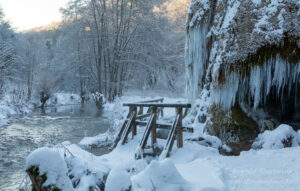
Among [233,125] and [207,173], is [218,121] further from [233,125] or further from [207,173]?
[207,173]

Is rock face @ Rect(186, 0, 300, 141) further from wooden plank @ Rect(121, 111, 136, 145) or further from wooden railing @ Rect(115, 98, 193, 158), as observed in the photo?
wooden plank @ Rect(121, 111, 136, 145)

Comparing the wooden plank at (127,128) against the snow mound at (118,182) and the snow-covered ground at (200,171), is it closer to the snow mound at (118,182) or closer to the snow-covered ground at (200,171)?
the snow-covered ground at (200,171)

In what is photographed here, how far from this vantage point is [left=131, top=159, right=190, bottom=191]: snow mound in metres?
2.66

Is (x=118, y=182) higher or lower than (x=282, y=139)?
higher

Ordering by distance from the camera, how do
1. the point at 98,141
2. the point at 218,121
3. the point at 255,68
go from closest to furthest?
the point at 255,68 → the point at 218,121 → the point at 98,141

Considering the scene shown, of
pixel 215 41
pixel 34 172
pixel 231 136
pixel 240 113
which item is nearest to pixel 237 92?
pixel 240 113

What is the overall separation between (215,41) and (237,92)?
2264mm

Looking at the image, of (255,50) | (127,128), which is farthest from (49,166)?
(255,50)

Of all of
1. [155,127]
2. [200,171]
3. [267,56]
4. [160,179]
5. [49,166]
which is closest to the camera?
[49,166]

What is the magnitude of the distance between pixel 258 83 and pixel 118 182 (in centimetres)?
486

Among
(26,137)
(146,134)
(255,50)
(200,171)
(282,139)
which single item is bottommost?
(26,137)

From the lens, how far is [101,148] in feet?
26.5

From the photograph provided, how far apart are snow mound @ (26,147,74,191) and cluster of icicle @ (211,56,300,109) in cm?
519

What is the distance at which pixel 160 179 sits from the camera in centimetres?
271
